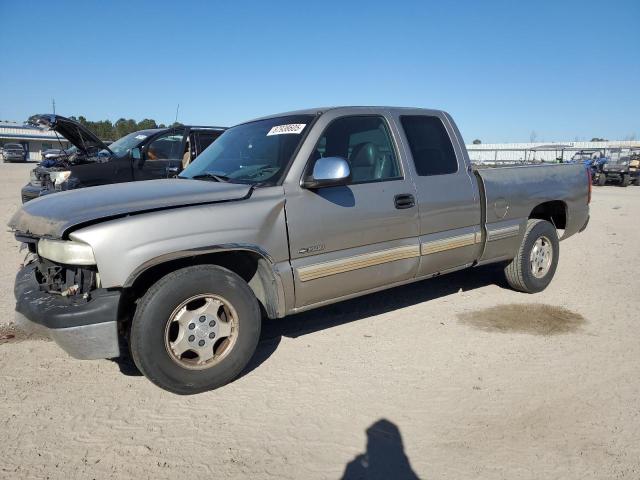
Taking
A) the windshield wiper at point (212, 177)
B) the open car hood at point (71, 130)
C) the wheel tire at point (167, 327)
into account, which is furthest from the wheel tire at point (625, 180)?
the wheel tire at point (167, 327)

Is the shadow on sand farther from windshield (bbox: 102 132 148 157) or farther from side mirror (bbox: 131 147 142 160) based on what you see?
windshield (bbox: 102 132 148 157)

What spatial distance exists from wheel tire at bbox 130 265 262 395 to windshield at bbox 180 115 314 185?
867mm

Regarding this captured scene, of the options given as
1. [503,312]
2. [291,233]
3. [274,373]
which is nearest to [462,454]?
[274,373]

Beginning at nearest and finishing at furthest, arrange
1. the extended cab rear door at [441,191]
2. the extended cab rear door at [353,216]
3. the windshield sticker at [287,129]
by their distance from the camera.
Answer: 1. the extended cab rear door at [353,216]
2. the windshield sticker at [287,129]
3. the extended cab rear door at [441,191]

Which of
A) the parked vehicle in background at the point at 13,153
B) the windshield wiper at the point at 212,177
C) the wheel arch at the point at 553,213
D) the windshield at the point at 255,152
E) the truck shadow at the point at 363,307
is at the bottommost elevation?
the truck shadow at the point at 363,307

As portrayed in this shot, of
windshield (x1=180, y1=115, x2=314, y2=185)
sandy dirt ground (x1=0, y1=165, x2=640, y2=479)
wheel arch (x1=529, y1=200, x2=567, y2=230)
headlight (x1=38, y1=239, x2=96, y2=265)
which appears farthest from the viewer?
wheel arch (x1=529, y1=200, x2=567, y2=230)

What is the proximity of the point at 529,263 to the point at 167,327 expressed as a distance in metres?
4.10

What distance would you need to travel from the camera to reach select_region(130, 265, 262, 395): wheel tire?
312 cm

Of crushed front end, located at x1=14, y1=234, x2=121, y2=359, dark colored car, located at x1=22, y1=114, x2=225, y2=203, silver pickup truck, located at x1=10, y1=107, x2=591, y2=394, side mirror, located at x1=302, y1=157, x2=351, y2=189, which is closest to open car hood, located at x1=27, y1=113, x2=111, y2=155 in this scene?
dark colored car, located at x1=22, y1=114, x2=225, y2=203

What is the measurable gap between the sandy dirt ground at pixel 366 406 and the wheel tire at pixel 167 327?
0.16m

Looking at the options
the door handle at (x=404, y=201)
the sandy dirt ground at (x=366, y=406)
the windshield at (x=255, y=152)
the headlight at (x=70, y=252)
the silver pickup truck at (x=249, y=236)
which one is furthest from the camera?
the door handle at (x=404, y=201)

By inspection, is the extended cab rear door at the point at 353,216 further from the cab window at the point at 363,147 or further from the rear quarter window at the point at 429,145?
the rear quarter window at the point at 429,145

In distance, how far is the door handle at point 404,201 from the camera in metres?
4.18

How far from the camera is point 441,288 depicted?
610 cm
